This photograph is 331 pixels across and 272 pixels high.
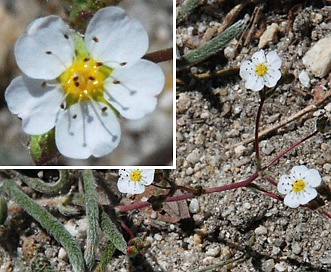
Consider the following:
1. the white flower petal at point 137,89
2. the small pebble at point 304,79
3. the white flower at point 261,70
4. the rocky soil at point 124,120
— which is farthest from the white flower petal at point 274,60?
the white flower petal at point 137,89

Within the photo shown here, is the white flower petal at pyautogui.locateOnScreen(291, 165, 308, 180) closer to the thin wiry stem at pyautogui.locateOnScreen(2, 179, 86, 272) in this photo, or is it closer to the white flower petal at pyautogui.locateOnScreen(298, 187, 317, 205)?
the white flower petal at pyautogui.locateOnScreen(298, 187, 317, 205)

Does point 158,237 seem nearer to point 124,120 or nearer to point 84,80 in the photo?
point 124,120

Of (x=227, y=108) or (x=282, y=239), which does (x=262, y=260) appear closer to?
(x=282, y=239)

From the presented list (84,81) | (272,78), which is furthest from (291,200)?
(84,81)

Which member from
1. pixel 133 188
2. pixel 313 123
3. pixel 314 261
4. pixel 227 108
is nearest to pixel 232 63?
pixel 227 108

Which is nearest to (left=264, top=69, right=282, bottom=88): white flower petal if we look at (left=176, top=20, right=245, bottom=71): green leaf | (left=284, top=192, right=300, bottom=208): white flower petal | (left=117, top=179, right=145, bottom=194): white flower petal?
(left=176, top=20, right=245, bottom=71): green leaf

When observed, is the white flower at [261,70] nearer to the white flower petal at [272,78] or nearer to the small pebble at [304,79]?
the white flower petal at [272,78]

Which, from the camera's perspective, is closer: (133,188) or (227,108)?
(133,188)
